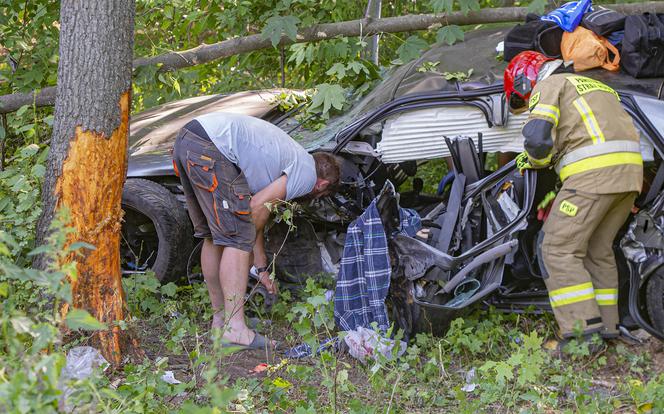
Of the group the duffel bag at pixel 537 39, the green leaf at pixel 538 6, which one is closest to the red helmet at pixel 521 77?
the duffel bag at pixel 537 39

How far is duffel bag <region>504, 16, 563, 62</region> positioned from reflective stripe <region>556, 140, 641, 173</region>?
78 centimetres

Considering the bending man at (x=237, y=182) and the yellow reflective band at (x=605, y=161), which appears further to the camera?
the bending man at (x=237, y=182)

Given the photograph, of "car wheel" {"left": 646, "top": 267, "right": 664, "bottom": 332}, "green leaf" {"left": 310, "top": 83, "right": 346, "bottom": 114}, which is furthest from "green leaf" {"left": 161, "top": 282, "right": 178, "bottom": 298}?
"car wheel" {"left": 646, "top": 267, "right": 664, "bottom": 332}

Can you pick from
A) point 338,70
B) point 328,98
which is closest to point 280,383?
point 328,98

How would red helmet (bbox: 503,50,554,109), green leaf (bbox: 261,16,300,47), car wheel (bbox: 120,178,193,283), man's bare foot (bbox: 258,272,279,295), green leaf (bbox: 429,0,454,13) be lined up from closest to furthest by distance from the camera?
red helmet (bbox: 503,50,554,109) < man's bare foot (bbox: 258,272,279,295) < car wheel (bbox: 120,178,193,283) < green leaf (bbox: 429,0,454,13) < green leaf (bbox: 261,16,300,47)

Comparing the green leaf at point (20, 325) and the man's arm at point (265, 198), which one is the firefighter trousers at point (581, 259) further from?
the green leaf at point (20, 325)

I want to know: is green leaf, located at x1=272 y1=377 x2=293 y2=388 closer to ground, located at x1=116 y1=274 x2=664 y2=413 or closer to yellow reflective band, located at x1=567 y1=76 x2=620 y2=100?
ground, located at x1=116 y1=274 x2=664 y2=413

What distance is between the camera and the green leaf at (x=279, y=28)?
5902 millimetres

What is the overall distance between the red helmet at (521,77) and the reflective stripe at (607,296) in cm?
119

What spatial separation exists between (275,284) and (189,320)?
64 cm

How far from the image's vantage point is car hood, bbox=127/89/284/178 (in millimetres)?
5844

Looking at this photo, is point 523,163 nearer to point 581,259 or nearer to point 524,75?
point 524,75

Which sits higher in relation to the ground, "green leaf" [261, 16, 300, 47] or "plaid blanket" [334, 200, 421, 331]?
"green leaf" [261, 16, 300, 47]

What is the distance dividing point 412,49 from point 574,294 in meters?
2.26
